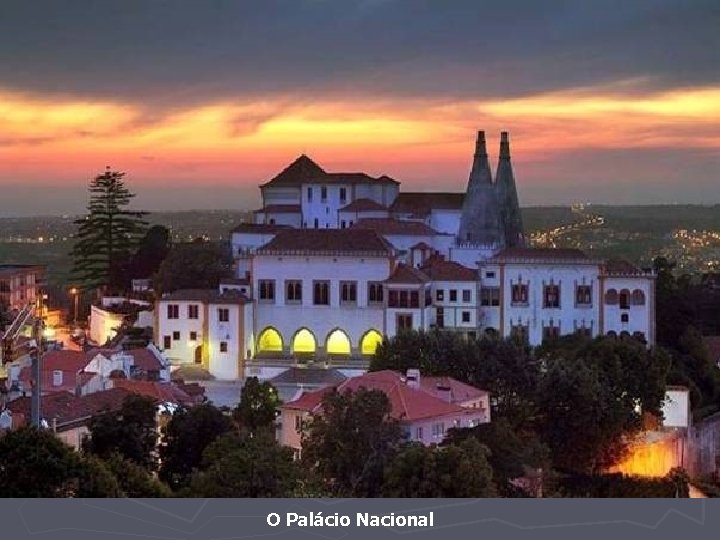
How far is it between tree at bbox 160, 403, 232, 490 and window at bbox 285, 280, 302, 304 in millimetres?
5301

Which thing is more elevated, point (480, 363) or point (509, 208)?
point (509, 208)

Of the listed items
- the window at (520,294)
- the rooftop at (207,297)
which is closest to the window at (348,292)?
the rooftop at (207,297)

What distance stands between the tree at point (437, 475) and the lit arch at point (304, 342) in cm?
723

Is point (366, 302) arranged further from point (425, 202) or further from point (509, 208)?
point (425, 202)

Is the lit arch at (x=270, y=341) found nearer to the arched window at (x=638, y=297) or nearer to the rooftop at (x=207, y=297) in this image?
the rooftop at (x=207, y=297)

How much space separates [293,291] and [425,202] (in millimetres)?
3122

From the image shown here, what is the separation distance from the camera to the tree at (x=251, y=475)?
5.05 m

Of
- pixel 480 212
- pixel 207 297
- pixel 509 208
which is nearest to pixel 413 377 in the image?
pixel 207 297

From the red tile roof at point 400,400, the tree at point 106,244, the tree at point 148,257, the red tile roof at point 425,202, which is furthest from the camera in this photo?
the red tile roof at point 425,202

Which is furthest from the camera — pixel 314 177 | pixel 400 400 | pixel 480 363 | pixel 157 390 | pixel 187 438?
pixel 314 177

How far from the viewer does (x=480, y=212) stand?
14328 millimetres

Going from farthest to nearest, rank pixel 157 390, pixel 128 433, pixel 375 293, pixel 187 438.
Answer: pixel 375 293 < pixel 157 390 < pixel 187 438 < pixel 128 433

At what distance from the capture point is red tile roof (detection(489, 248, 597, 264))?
1257cm

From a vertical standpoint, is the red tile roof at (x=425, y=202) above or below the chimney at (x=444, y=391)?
above
